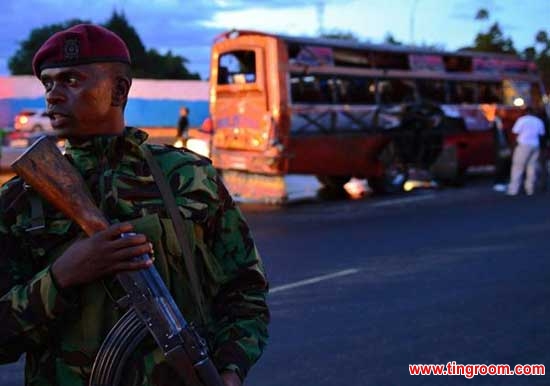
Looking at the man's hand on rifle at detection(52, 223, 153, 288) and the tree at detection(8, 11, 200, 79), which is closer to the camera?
the man's hand on rifle at detection(52, 223, 153, 288)

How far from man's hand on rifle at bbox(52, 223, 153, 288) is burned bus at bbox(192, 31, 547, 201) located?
11.5m

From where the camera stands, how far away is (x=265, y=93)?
1346 cm

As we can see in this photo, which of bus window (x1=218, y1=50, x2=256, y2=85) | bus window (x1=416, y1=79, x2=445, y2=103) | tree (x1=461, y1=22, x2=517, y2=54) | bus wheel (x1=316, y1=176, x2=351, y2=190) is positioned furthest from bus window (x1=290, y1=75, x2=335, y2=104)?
tree (x1=461, y1=22, x2=517, y2=54)

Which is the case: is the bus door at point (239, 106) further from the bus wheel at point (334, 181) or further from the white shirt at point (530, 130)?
the white shirt at point (530, 130)

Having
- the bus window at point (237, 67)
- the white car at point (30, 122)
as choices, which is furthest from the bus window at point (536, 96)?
the white car at point (30, 122)

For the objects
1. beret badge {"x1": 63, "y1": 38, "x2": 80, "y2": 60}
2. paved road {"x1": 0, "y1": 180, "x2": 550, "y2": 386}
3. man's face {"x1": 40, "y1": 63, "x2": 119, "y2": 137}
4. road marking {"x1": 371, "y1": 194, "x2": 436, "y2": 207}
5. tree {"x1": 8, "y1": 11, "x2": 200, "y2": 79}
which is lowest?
road marking {"x1": 371, "y1": 194, "x2": 436, "y2": 207}

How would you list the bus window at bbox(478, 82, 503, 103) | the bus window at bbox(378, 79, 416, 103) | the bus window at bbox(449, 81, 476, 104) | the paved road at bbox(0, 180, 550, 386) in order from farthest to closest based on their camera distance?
the bus window at bbox(478, 82, 503, 103) → the bus window at bbox(449, 81, 476, 104) → the bus window at bbox(378, 79, 416, 103) → the paved road at bbox(0, 180, 550, 386)

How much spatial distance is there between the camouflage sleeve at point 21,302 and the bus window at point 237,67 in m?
12.2

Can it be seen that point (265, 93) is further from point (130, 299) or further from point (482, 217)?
point (130, 299)

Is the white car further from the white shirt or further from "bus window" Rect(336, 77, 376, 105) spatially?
the white shirt

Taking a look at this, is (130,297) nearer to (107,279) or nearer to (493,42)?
(107,279)

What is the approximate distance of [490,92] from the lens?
18.4 metres

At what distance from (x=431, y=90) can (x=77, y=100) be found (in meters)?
15.3

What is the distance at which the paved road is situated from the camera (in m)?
4.72
